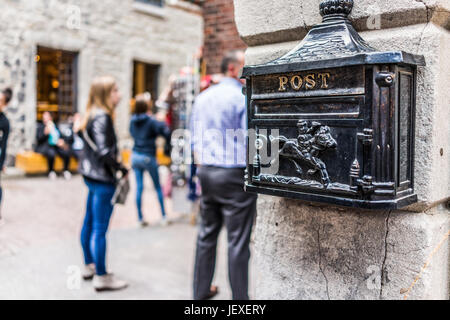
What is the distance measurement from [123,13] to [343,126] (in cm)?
1310

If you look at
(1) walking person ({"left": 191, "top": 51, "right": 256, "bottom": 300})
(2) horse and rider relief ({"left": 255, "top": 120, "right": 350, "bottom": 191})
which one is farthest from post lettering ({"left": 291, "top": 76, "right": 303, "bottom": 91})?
(1) walking person ({"left": 191, "top": 51, "right": 256, "bottom": 300})

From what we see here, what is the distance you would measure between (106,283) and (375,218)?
2703 millimetres

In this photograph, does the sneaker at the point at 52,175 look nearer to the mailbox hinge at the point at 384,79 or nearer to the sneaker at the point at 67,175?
the sneaker at the point at 67,175

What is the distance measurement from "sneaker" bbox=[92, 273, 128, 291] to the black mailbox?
95.4 inches

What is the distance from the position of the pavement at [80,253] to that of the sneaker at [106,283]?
0.05 m

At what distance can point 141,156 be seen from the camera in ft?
21.1

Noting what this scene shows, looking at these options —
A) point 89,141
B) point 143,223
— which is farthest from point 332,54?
point 143,223

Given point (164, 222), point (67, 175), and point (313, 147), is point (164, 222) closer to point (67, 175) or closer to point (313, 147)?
point (313, 147)

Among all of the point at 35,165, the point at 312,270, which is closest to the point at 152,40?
the point at 35,165

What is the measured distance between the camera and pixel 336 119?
1.74m

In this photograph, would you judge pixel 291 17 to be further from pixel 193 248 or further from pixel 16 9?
pixel 16 9

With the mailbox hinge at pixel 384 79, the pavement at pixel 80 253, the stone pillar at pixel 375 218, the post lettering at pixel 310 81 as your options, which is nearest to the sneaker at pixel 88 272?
the pavement at pixel 80 253

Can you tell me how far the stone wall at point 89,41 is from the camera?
11.4 m

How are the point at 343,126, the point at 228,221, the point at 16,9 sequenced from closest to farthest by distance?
the point at 343,126, the point at 228,221, the point at 16,9
